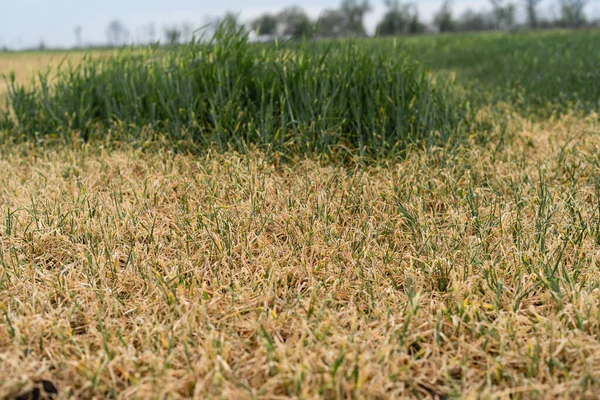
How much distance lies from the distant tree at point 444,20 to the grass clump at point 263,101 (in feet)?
206

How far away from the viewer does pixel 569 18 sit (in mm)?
60094

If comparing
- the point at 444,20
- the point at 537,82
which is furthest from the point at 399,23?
the point at 537,82

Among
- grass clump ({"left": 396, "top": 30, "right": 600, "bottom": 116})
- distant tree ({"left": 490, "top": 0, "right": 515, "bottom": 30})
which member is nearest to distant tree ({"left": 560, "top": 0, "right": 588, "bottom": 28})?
distant tree ({"left": 490, "top": 0, "right": 515, "bottom": 30})

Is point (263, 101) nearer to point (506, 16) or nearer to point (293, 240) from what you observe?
point (293, 240)

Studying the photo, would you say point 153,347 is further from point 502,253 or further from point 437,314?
point 502,253

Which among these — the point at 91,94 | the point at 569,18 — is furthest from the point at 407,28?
the point at 91,94

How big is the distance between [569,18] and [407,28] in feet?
62.3

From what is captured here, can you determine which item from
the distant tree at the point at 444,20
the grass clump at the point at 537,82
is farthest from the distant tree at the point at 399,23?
the grass clump at the point at 537,82

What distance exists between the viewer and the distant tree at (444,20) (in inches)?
2426

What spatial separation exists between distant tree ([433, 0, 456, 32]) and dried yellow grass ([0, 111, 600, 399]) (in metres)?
63.8

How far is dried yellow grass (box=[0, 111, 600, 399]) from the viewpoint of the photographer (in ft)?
5.25

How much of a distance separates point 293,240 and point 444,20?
6524 centimetres

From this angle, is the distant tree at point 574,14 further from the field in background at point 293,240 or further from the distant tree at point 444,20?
the field in background at point 293,240

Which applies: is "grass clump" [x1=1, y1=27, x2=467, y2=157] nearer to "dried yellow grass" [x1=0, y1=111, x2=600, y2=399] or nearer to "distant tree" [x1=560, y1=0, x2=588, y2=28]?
"dried yellow grass" [x1=0, y1=111, x2=600, y2=399]
